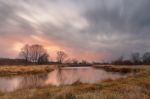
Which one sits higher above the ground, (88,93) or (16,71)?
(16,71)

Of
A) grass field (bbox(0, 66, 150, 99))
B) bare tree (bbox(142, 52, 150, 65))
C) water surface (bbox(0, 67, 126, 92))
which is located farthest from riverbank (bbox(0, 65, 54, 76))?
bare tree (bbox(142, 52, 150, 65))

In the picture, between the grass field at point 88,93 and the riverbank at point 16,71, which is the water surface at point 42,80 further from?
the riverbank at point 16,71

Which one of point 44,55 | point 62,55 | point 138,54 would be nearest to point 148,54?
point 138,54

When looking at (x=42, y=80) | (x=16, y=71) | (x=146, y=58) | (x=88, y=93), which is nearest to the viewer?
(x=88, y=93)

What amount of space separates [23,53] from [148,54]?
90302 mm

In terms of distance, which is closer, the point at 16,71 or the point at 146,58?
the point at 16,71

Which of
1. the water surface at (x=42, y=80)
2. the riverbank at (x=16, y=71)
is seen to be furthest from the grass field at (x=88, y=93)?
the riverbank at (x=16, y=71)

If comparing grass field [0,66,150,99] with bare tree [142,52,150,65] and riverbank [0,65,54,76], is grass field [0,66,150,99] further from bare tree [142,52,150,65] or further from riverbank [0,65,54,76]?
bare tree [142,52,150,65]

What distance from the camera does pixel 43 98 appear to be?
8.27m

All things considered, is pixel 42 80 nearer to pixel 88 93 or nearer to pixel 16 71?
pixel 16 71

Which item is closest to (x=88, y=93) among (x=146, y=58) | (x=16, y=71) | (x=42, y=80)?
(x=42, y=80)

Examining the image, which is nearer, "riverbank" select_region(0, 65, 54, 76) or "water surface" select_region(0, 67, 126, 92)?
"water surface" select_region(0, 67, 126, 92)

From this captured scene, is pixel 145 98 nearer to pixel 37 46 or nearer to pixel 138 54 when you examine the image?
pixel 37 46

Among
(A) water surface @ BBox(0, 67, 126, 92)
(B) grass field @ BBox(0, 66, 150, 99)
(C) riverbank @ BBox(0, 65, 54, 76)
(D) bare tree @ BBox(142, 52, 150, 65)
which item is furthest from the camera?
(D) bare tree @ BBox(142, 52, 150, 65)
